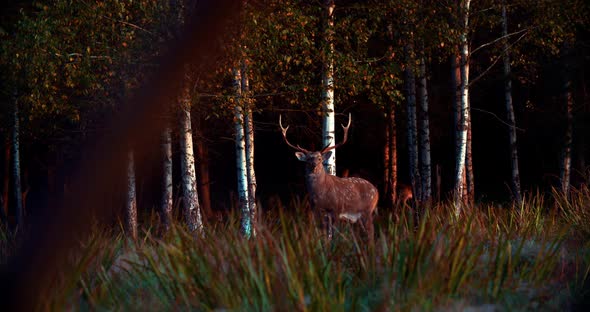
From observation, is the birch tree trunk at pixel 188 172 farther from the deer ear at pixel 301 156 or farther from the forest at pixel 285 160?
the deer ear at pixel 301 156

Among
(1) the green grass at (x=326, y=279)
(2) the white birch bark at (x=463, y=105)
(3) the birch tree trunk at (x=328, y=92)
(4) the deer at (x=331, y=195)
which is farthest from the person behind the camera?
(2) the white birch bark at (x=463, y=105)

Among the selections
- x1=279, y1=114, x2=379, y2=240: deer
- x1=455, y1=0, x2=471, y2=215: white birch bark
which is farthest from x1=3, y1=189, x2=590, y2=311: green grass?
x1=455, y1=0, x2=471, y2=215: white birch bark

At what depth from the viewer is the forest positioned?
16.4ft

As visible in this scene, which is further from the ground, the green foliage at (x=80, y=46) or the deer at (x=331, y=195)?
the green foliage at (x=80, y=46)

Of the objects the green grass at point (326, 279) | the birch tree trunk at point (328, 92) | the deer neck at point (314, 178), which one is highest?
the birch tree trunk at point (328, 92)

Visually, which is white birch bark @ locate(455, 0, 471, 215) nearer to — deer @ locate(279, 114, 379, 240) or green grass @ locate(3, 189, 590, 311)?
deer @ locate(279, 114, 379, 240)

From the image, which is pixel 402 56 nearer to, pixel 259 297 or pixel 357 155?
pixel 259 297

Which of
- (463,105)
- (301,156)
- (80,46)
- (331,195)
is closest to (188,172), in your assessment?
(80,46)

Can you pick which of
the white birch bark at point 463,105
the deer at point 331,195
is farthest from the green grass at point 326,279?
the white birch bark at point 463,105

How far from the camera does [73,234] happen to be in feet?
15.3

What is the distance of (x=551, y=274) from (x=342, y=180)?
26.4 feet

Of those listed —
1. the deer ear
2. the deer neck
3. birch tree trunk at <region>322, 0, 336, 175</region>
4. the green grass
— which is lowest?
the green grass

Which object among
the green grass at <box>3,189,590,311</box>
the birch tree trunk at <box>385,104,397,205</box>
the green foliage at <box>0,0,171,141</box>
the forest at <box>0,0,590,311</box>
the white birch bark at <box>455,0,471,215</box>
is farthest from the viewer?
the birch tree trunk at <box>385,104,397,205</box>

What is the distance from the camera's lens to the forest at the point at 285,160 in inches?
197
